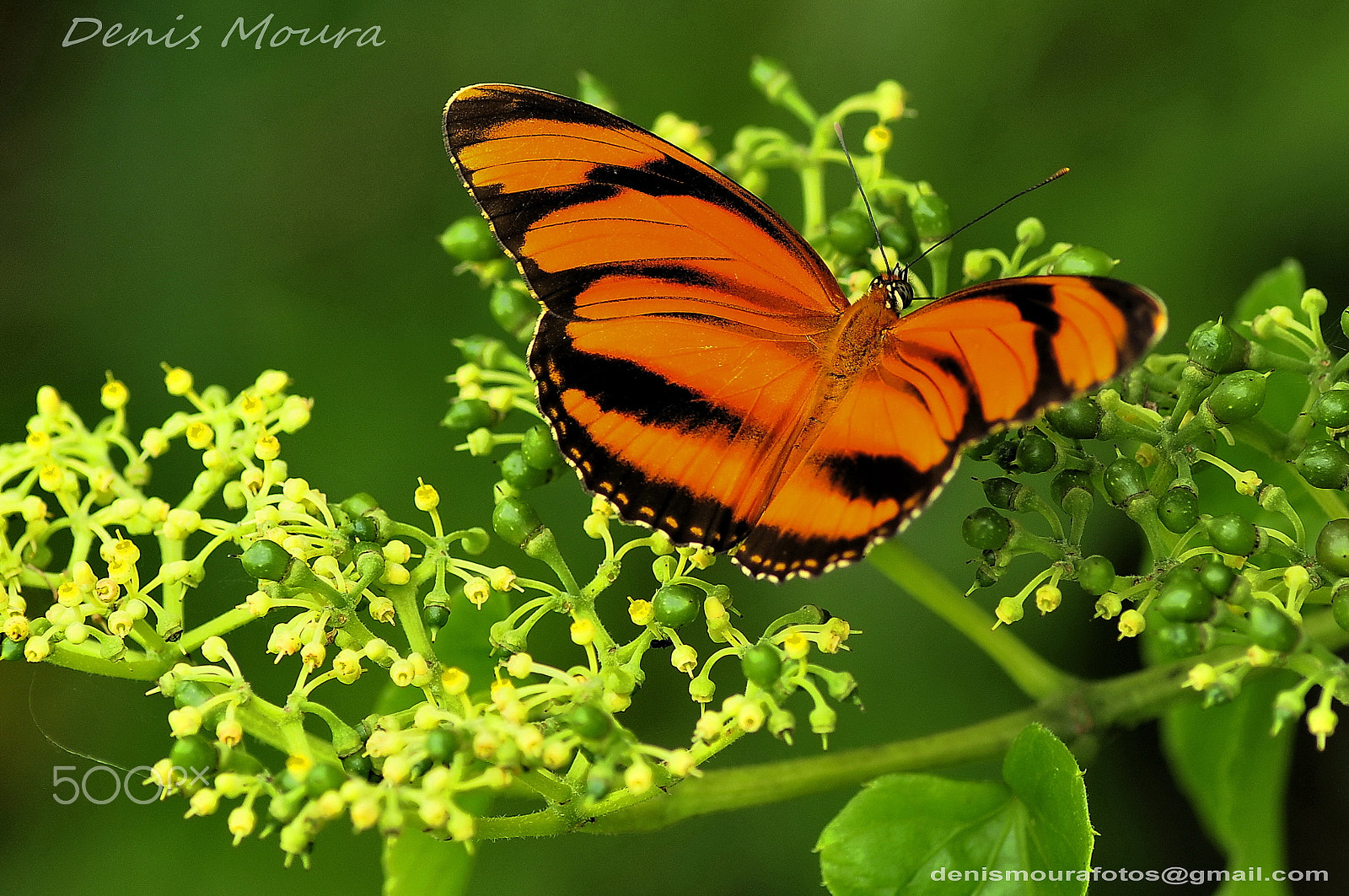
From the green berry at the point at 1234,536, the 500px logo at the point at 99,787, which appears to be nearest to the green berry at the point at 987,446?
the green berry at the point at 1234,536

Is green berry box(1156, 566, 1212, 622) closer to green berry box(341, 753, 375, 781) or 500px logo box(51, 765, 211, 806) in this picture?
green berry box(341, 753, 375, 781)

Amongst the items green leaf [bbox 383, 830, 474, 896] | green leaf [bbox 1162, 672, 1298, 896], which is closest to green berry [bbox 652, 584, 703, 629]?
green leaf [bbox 383, 830, 474, 896]

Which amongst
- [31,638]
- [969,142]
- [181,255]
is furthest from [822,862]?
[181,255]

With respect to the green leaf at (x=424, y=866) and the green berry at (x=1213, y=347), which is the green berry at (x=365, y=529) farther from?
the green berry at (x=1213, y=347)

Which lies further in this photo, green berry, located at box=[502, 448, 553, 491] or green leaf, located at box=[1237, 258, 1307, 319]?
green leaf, located at box=[1237, 258, 1307, 319]

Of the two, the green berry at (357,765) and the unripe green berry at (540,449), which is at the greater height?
the unripe green berry at (540,449)

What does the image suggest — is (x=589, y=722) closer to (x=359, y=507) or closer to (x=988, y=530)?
(x=359, y=507)
